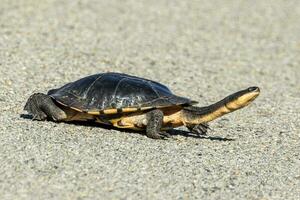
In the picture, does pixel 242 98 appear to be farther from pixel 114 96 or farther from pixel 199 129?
pixel 114 96

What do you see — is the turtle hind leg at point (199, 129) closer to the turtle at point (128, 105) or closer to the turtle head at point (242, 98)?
the turtle at point (128, 105)

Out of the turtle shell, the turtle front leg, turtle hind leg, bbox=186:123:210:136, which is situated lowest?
turtle hind leg, bbox=186:123:210:136

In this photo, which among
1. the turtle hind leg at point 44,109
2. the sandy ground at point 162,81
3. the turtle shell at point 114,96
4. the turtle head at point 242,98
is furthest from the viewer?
the turtle hind leg at point 44,109

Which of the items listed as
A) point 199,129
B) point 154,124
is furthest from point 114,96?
point 199,129

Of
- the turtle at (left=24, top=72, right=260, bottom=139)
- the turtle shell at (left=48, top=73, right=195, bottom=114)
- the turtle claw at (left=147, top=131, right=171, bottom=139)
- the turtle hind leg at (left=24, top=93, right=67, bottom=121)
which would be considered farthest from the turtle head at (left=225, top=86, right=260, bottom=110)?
the turtle hind leg at (left=24, top=93, right=67, bottom=121)

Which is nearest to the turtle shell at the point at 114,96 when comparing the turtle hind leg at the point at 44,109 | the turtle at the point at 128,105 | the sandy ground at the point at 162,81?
the turtle at the point at 128,105

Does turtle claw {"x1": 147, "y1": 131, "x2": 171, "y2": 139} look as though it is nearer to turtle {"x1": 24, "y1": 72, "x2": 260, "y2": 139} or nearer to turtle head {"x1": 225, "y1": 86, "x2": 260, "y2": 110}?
turtle {"x1": 24, "y1": 72, "x2": 260, "y2": 139}

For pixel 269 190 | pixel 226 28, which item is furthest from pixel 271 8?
pixel 269 190
